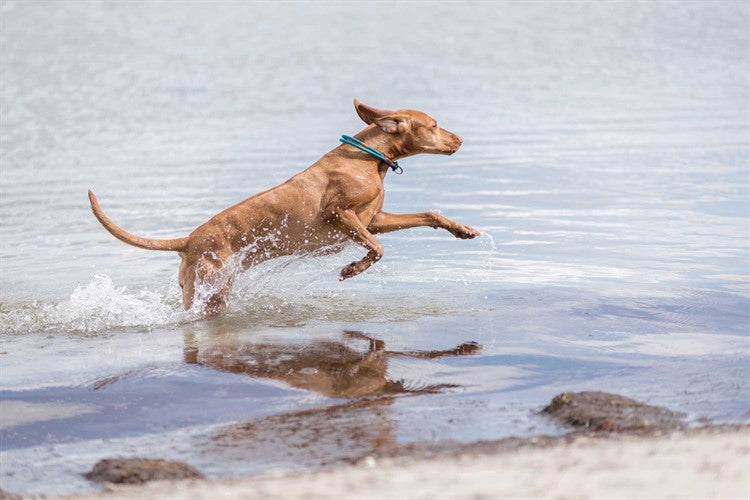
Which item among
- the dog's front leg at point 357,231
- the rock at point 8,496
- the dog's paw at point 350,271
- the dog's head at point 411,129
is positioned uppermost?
the dog's head at point 411,129

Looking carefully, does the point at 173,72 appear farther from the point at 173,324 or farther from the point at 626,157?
the point at 173,324

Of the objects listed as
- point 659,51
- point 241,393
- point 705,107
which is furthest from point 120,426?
point 659,51

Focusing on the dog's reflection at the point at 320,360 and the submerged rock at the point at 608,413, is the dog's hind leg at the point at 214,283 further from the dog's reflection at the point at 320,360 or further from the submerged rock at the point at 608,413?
the submerged rock at the point at 608,413

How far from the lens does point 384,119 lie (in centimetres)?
834

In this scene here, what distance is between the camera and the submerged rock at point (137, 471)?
5.02 meters

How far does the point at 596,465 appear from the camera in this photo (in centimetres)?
466

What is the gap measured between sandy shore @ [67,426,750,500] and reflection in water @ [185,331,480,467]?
0.41m

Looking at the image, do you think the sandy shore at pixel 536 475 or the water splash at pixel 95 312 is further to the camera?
the water splash at pixel 95 312

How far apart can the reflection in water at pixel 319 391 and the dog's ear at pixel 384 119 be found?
148 centimetres

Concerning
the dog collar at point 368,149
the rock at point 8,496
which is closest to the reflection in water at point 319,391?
the rock at point 8,496

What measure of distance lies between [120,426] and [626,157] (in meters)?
10.0

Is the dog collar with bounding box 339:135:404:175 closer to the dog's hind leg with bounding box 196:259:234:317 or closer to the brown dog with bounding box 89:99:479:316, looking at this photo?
the brown dog with bounding box 89:99:479:316

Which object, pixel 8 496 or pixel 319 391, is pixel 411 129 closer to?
pixel 319 391

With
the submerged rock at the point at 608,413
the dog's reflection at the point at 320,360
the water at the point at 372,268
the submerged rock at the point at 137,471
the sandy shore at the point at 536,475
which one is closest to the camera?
the sandy shore at the point at 536,475
